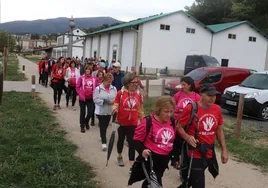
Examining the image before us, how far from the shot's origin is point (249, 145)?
305 inches

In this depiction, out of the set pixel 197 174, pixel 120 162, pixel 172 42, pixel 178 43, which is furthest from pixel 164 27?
pixel 197 174

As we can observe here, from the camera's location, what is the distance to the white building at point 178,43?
35875 millimetres

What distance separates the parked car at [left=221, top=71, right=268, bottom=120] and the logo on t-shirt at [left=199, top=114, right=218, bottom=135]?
7.99 m

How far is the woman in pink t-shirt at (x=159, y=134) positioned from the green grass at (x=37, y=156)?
1441 millimetres

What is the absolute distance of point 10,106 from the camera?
1103 cm

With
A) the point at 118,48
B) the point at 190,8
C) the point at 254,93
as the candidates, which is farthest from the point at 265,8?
the point at 254,93

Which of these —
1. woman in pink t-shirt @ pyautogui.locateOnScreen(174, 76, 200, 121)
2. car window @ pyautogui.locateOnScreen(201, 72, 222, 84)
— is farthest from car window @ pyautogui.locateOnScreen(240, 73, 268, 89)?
woman in pink t-shirt @ pyautogui.locateOnScreen(174, 76, 200, 121)

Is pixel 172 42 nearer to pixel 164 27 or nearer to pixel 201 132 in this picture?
pixel 164 27

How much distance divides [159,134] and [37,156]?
295 centimetres

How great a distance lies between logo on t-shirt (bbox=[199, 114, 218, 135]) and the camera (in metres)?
3.82

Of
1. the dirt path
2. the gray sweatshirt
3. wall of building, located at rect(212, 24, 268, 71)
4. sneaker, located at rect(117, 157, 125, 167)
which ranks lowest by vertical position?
the dirt path

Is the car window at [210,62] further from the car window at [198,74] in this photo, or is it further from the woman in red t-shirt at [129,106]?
the woman in red t-shirt at [129,106]

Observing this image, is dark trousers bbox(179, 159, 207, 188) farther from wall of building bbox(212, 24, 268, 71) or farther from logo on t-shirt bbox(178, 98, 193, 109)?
wall of building bbox(212, 24, 268, 71)

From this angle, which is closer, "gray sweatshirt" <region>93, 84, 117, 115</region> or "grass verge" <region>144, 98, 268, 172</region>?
"gray sweatshirt" <region>93, 84, 117, 115</region>
